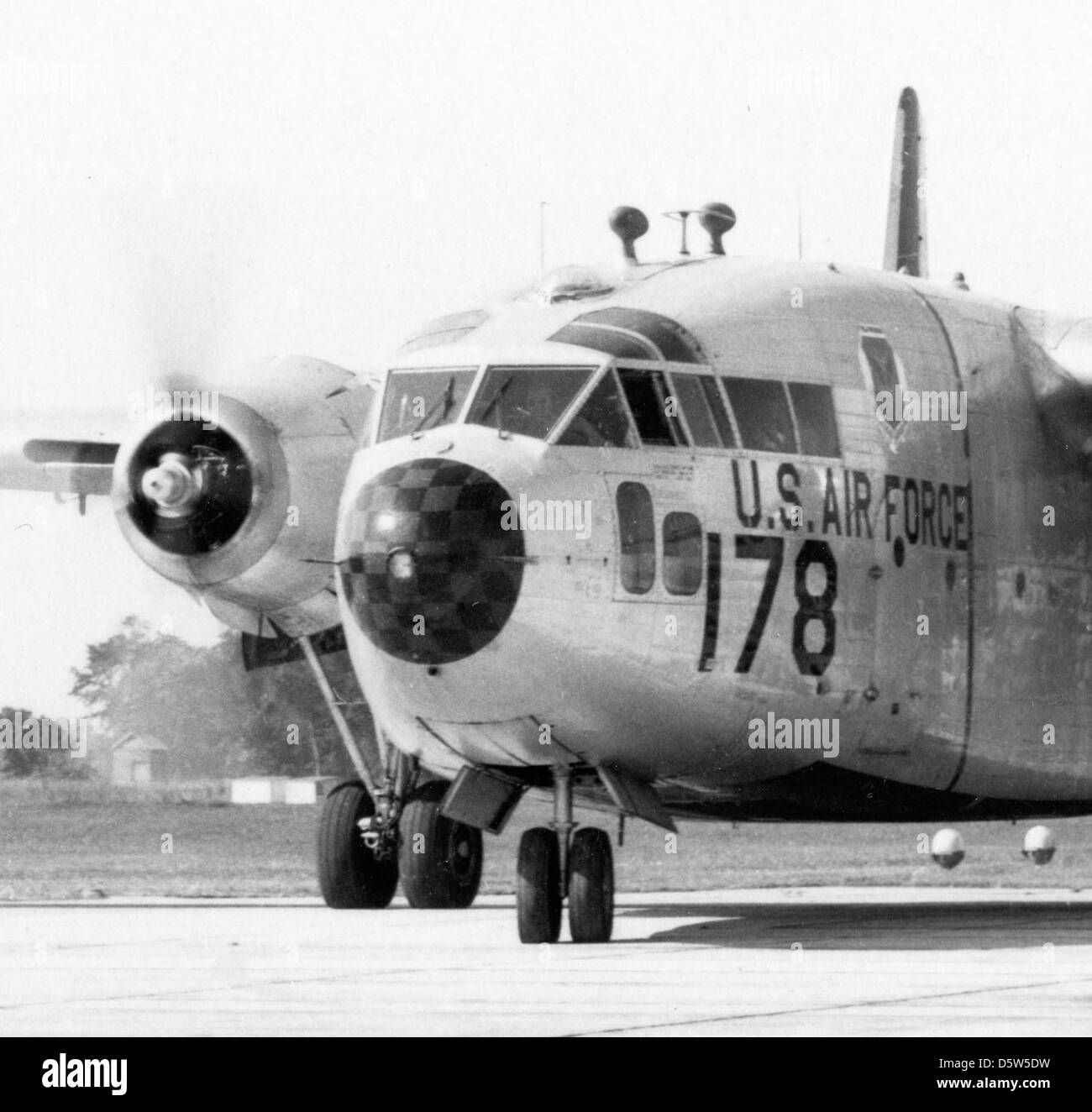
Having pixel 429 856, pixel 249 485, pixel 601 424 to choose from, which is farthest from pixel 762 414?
pixel 429 856

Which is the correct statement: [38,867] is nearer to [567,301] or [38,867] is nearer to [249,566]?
[249,566]

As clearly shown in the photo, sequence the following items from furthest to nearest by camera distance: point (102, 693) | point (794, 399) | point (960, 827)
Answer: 1. point (102, 693)
2. point (960, 827)
3. point (794, 399)

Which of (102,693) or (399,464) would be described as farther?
→ (102,693)

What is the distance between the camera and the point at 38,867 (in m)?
33.8

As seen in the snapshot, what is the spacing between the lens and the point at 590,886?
1686cm

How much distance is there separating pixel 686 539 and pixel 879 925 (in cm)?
465

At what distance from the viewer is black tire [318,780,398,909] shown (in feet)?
72.8

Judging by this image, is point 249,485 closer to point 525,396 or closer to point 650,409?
point 525,396

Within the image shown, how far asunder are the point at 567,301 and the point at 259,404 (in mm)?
3985

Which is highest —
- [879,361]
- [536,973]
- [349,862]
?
[879,361]

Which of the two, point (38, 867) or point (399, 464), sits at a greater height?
point (399, 464)

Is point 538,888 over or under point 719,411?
under

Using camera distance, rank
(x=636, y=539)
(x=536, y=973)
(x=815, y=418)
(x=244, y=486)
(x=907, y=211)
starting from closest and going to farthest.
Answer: (x=536, y=973) < (x=636, y=539) < (x=815, y=418) < (x=244, y=486) < (x=907, y=211)
